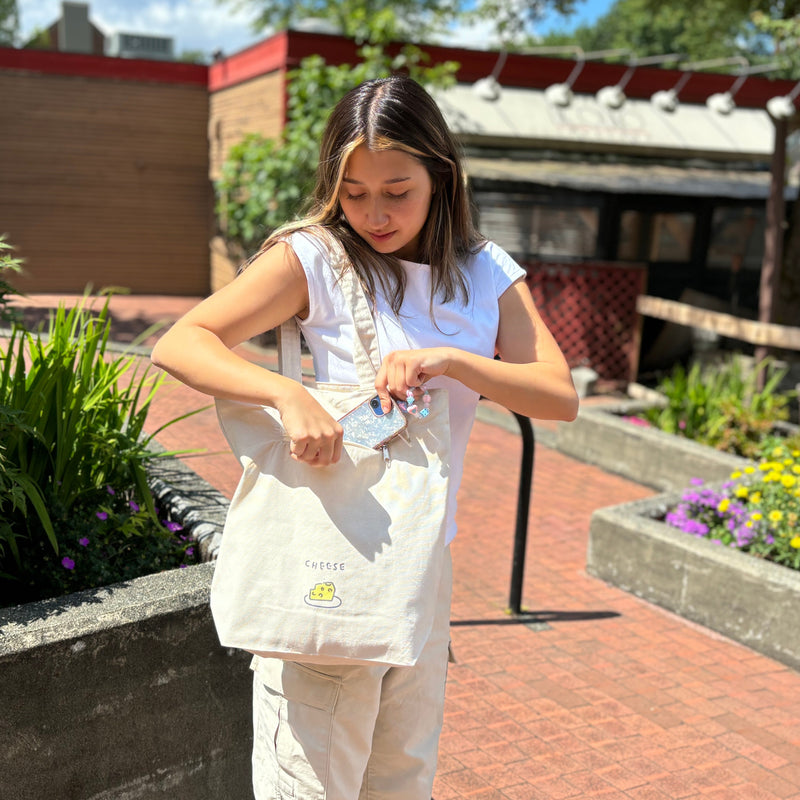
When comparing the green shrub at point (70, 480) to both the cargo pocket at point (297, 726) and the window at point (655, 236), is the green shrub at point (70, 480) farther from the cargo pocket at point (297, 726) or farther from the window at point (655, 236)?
the window at point (655, 236)

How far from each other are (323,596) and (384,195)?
2.37 ft

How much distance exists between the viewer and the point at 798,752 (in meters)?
3.20

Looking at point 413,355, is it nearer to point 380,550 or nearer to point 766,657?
point 380,550

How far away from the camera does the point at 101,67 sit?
15.6 metres

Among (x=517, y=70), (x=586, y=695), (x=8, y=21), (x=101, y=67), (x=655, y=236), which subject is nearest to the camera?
(x=586, y=695)

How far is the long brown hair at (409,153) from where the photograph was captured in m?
1.64

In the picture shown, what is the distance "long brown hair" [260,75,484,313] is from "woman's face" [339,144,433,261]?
0.6 inches

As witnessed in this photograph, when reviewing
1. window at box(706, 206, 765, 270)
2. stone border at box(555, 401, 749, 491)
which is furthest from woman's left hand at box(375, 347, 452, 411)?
window at box(706, 206, 765, 270)

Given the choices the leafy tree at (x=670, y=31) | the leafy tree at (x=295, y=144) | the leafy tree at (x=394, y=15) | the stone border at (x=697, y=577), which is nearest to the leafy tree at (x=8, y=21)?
the leafy tree at (x=394, y=15)

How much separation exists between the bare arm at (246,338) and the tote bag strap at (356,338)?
0.07 m

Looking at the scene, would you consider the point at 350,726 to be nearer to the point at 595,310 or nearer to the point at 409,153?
the point at 409,153

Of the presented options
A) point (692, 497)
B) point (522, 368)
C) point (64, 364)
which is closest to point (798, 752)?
point (692, 497)

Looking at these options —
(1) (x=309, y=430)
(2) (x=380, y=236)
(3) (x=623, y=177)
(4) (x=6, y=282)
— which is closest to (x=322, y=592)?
(1) (x=309, y=430)

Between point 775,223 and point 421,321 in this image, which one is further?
point 775,223
